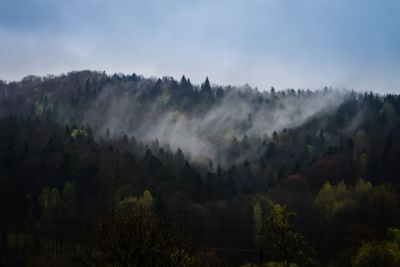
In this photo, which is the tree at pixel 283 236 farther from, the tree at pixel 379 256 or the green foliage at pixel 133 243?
the tree at pixel 379 256

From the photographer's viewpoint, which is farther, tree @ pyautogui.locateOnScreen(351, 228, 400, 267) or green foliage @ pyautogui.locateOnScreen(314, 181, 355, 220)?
green foliage @ pyautogui.locateOnScreen(314, 181, 355, 220)

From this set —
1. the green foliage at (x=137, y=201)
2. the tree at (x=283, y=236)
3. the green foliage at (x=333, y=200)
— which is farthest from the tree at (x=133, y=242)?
the green foliage at (x=333, y=200)

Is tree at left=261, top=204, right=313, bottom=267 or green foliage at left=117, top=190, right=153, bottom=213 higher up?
green foliage at left=117, top=190, right=153, bottom=213

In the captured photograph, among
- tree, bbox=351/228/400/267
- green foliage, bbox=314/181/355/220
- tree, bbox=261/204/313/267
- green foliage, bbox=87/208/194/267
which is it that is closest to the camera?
green foliage, bbox=87/208/194/267

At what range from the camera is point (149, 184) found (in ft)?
528

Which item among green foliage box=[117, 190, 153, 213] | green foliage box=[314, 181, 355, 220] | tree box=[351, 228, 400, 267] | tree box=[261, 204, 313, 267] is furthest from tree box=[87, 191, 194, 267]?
green foliage box=[314, 181, 355, 220]

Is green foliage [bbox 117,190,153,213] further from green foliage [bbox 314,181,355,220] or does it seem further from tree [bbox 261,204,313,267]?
tree [bbox 261,204,313,267]

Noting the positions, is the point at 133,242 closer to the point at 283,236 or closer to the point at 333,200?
the point at 283,236

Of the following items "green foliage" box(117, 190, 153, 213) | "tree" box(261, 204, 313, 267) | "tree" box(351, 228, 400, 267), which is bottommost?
"tree" box(351, 228, 400, 267)

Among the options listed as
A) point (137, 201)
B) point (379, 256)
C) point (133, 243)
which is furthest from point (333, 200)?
point (133, 243)

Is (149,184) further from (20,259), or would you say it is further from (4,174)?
(20,259)

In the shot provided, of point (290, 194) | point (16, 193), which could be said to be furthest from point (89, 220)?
point (290, 194)

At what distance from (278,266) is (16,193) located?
3673 inches

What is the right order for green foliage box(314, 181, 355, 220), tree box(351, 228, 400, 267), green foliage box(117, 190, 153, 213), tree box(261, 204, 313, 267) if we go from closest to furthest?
tree box(261, 204, 313, 267) < tree box(351, 228, 400, 267) < green foliage box(117, 190, 153, 213) < green foliage box(314, 181, 355, 220)
